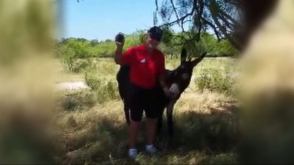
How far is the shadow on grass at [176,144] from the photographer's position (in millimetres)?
5770

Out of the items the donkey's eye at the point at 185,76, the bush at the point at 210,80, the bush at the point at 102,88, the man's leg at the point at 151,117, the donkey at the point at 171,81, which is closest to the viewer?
the man's leg at the point at 151,117

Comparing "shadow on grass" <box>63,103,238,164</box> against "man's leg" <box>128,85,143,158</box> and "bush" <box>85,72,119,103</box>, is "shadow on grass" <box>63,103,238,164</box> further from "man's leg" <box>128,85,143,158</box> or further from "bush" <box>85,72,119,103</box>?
"bush" <box>85,72,119,103</box>

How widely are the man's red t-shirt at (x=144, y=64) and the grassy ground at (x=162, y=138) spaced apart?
682 mm

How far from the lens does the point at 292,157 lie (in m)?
2.84

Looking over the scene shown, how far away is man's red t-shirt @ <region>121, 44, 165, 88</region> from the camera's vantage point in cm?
577

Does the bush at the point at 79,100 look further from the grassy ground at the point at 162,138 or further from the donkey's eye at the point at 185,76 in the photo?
the donkey's eye at the point at 185,76

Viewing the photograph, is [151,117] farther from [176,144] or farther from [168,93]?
[176,144]

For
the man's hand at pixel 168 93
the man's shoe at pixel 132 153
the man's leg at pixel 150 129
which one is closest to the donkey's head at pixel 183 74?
the man's hand at pixel 168 93

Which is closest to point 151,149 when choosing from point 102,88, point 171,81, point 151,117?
point 151,117

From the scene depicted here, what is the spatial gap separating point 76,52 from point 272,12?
49.5ft

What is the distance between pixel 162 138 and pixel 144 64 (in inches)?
49.7

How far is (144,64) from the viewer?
577 cm

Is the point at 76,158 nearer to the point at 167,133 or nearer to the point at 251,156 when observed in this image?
the point at 167,133

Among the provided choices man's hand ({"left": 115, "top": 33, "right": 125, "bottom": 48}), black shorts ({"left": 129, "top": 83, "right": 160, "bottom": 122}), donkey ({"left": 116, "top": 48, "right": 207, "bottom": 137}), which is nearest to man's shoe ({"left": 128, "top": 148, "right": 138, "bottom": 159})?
black shorts ({"left": 129, "top": 83, "right": 160, "bottom": 122})
